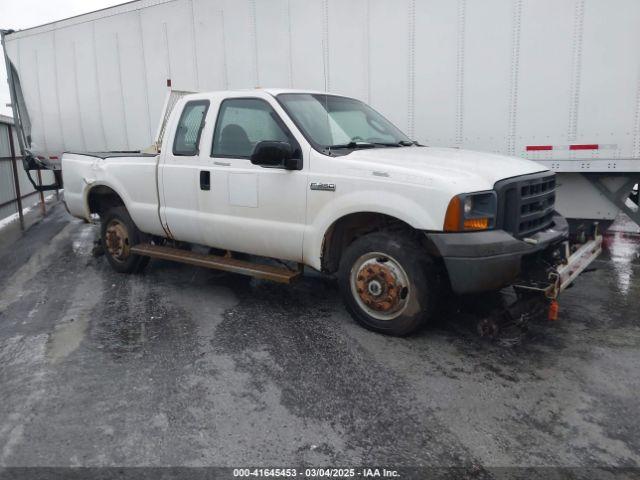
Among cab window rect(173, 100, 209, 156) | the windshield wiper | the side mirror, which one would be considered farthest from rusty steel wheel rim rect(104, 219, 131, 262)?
the windshield wiper

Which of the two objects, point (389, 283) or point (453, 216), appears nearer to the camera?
point (453, 216)

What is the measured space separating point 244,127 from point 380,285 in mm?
2073

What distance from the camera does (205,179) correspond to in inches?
213

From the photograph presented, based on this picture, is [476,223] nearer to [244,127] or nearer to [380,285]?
[380,285]

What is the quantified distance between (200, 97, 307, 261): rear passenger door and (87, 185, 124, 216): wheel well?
200 cm

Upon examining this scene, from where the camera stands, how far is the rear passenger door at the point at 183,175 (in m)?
5.54

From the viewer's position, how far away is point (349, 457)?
2887mm

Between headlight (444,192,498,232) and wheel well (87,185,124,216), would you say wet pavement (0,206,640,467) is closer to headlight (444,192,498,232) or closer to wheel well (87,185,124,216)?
headlight (444,192,498,232)

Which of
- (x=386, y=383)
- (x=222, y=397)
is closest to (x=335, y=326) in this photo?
(x=386, y=383)

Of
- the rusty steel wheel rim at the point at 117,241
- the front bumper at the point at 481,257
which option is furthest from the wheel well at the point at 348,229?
the rusty steel wheel rim at the point at 117,241

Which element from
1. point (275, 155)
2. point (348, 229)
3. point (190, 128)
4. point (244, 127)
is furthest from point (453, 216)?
point (190, 128)

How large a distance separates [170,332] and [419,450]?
2627mm

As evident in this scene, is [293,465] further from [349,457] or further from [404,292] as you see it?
[404,292]

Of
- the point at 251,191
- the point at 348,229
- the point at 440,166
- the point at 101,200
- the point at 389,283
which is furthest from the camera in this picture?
the point at 101,200
